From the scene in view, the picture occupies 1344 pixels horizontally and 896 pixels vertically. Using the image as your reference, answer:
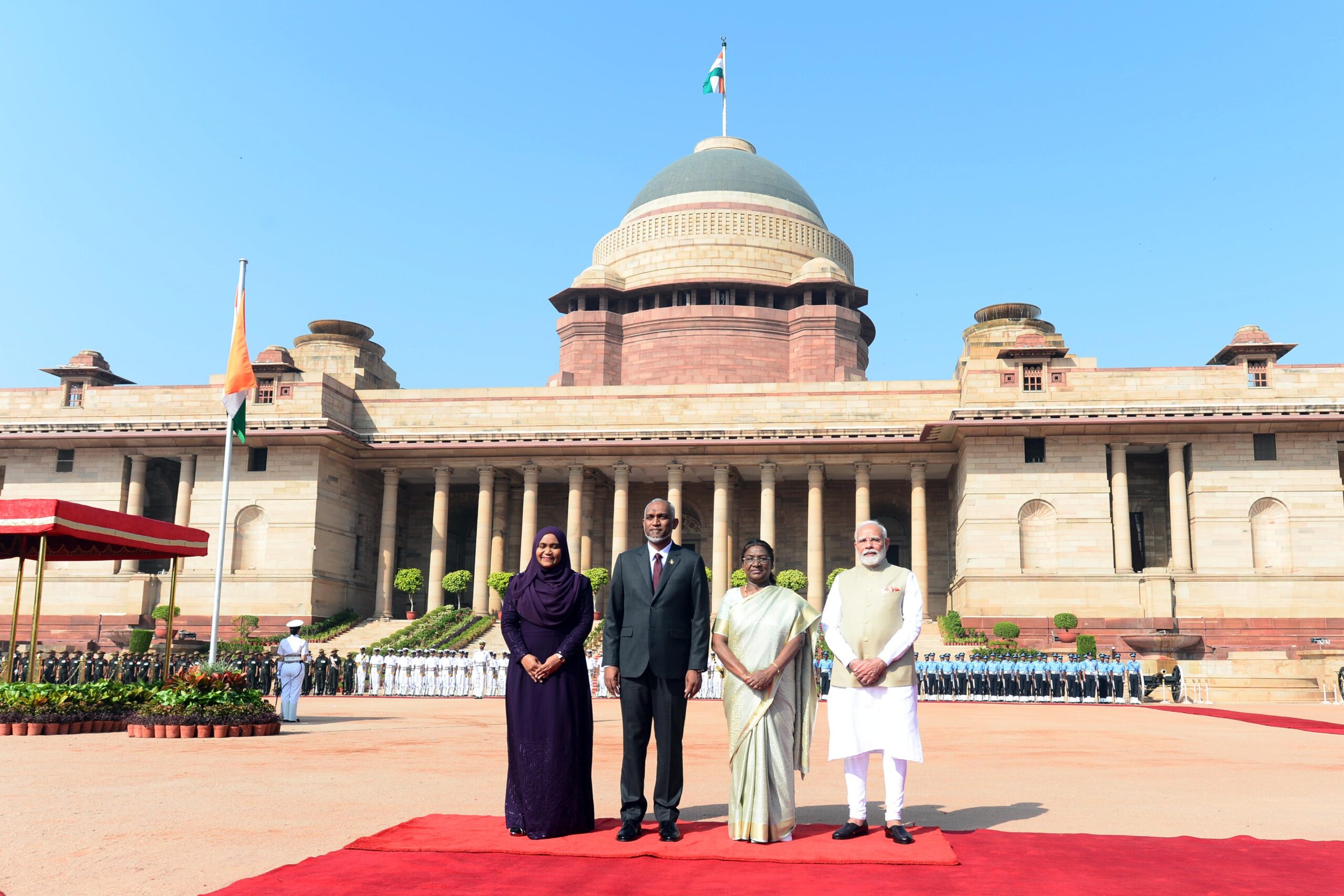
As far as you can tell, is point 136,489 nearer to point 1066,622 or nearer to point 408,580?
point 408,580

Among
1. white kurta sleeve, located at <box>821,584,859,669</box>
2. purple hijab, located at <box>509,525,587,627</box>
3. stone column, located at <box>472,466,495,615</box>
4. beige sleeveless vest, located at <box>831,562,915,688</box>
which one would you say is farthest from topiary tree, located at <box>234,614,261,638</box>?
beige sleeveless vest, located at <box>831,562,915,688</box>

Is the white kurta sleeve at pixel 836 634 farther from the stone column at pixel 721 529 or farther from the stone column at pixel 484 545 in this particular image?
the stone column at pixel 484 545

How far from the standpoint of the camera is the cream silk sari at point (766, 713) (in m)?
6.84

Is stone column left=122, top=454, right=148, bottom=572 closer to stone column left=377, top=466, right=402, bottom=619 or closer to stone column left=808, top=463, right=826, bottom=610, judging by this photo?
stone column left=377, top=466, right=402, bottom=619

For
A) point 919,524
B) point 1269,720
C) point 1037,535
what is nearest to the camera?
point 1269,720

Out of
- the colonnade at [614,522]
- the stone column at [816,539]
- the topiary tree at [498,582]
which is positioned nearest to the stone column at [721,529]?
the colonnade at [614,522]

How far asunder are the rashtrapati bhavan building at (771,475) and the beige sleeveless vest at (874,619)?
97.1ft

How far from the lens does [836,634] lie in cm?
760

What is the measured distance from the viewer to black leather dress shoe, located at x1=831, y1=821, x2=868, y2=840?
22.9 feet

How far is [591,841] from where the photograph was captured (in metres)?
6.89

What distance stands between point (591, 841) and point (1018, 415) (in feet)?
105

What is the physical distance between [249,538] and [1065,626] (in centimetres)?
2713

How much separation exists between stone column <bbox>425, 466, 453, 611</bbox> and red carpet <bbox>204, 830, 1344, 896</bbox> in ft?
117

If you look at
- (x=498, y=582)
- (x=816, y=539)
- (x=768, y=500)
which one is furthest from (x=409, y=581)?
(x=816, y=539)
